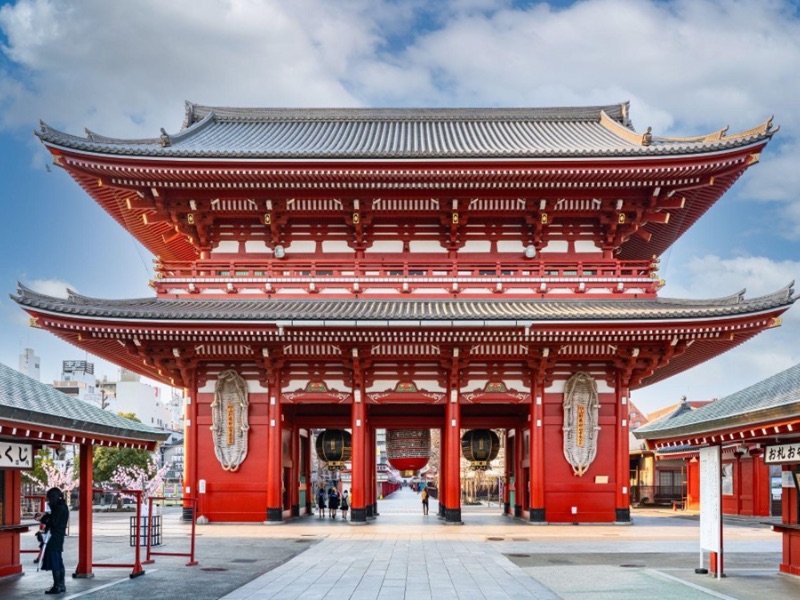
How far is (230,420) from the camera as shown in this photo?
2812 cm

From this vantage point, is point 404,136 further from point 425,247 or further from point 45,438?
point 45,438

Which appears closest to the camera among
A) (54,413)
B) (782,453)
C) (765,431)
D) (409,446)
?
(765,431)

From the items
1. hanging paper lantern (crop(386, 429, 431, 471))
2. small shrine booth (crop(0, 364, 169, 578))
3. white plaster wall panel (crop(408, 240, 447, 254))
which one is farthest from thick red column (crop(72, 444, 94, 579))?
hanging paper lantern (crop(386, 429, 431, 471))

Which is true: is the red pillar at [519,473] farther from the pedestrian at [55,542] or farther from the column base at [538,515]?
the pedestrian at [55,542]

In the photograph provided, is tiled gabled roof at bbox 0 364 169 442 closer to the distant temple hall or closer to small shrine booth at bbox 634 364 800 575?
the distant temple hall

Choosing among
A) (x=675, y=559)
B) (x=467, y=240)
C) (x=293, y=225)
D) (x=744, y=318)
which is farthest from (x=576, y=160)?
(x=675, y=559)

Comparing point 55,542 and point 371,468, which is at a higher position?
point 55,542

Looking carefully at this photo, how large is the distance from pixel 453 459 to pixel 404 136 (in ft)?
46.0

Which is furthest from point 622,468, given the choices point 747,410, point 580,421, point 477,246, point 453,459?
point 747,410

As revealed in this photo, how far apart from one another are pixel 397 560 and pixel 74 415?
8267 millimetres

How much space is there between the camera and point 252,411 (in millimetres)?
28312

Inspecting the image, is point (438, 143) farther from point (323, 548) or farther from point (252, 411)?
point (323, 548)

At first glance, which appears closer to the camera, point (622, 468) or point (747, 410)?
point (747, 410)

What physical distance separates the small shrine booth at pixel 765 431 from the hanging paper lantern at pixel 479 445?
13.3m
